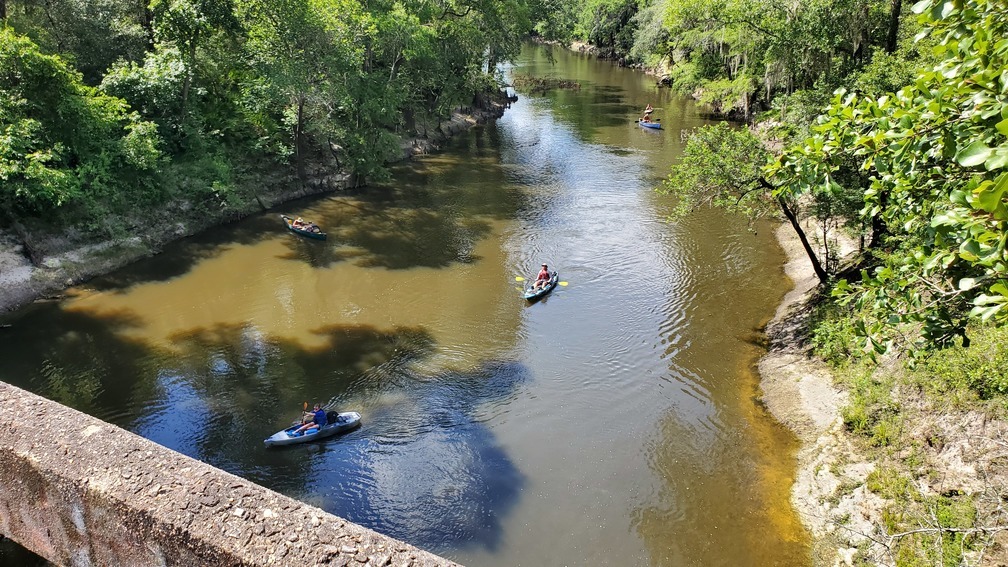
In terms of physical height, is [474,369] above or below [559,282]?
below

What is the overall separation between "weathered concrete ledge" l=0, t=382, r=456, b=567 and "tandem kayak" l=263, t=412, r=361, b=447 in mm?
8556

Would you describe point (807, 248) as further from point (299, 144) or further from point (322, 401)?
point (299, 144)

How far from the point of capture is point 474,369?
55.0 ft

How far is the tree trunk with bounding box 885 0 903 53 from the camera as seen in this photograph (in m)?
20.8

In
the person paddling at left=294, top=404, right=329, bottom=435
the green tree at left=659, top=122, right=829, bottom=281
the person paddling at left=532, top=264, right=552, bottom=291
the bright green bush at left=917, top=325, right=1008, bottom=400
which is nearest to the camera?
the bright green bush at left=917, top=325, right=1008, bottom=400

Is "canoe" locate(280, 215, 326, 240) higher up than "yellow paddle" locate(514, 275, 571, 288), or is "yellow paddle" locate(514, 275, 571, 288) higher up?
"canoe" locate(280, 215, 326, 240)

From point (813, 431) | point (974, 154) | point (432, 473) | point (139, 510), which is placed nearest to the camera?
point (974, 154)

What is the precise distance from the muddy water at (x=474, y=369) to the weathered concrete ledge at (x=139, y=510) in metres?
7.52

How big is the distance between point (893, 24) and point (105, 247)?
29702 mm

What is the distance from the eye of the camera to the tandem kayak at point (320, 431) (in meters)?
13.6

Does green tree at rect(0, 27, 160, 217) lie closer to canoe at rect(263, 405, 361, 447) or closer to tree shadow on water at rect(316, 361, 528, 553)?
canoe at rect(263, 405, 361, 447)

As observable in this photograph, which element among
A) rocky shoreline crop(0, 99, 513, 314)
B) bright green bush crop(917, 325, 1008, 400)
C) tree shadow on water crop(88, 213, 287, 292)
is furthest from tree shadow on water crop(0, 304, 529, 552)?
bright green bush crop(917, 325, 1008, 400)

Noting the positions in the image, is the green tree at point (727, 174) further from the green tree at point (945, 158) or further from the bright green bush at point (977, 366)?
the green tree at point (945, 158)

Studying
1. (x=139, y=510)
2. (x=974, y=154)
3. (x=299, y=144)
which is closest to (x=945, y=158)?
(x=974, y=154)
